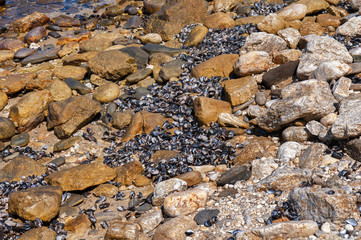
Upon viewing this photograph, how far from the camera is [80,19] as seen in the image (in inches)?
594

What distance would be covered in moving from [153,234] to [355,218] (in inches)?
101

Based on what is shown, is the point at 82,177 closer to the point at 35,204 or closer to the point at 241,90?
the point at 35,204

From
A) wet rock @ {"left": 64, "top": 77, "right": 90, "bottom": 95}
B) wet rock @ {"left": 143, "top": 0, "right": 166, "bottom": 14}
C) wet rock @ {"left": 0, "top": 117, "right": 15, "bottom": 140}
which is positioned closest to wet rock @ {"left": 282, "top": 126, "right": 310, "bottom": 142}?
wet rock @ {"left": 64, "top": 77, "right": 90, "bottom": 95}

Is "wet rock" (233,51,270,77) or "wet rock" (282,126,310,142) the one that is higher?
"wet rock" (233,51,270,77)

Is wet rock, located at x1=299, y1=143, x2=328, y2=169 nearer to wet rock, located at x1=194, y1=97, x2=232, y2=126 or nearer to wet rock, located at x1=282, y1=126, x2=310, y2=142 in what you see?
wet rock, located at x1=282, y1=126, x2=310, y2=142

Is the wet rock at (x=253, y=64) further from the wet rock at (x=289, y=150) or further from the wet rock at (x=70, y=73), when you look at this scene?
the wet rock at (x=70, y=73)

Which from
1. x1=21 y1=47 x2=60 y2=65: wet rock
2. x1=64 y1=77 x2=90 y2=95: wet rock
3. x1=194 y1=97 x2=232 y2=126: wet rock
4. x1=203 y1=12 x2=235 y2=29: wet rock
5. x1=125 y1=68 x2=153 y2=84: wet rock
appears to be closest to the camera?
x1=194 y1=97 x2=232 y2=126: wet rock

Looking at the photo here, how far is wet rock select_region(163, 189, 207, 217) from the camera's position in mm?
5125

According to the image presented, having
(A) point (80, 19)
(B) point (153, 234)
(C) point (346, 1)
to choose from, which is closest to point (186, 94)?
(B) point (153, 234)

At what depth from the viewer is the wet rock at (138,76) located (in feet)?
31.5

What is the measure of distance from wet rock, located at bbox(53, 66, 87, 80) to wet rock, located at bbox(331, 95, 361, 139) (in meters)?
6.92

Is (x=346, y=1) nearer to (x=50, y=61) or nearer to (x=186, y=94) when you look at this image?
(x=186, y=94)

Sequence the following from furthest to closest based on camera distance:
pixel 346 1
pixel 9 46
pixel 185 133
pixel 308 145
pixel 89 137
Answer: pixel 9 46 → pixel 346 1 → pixel 89 137 → pixel 185 133 → pixel 308 145

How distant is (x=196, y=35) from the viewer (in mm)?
10852
